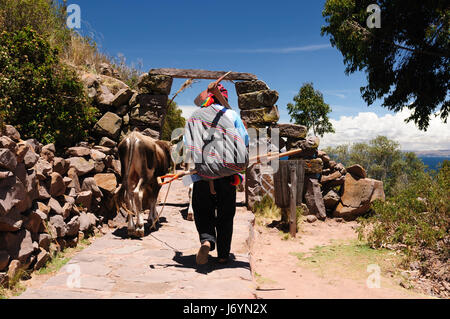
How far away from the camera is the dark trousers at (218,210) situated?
335 cm

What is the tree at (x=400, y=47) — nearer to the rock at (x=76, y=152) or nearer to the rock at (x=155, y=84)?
the rock at (x=155, y=84)

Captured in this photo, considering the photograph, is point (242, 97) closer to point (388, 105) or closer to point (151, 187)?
point (151, 187)

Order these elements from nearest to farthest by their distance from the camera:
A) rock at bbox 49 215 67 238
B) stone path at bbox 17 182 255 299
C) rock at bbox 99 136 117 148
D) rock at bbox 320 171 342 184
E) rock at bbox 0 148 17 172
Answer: stone path at bbox 17 182 255 299
rock at bbox 0 148 17 172
rock at bbox 49 215 67 238
rock at bbox 99 136 117 148
rock at bbox 320 171 342 184

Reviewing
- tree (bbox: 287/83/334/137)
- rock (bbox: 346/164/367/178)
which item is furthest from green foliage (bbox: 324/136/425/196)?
rock (bbox: 346/164/367/178)

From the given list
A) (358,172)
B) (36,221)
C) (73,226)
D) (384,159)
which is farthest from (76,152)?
(384,159)

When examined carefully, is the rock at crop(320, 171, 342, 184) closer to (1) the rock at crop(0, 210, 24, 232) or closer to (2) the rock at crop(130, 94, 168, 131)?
(2) the rock at crop(130, 94, 168, 131)

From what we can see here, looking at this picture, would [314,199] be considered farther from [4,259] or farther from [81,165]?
[4,259]

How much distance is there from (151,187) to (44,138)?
2159 millimetres

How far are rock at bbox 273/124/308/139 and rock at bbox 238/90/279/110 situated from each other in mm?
717

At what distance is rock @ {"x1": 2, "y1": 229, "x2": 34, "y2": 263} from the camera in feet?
10.4

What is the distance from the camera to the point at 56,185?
4363 mm

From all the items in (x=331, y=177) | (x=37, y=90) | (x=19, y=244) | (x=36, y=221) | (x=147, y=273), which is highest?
(x=37, y=90)

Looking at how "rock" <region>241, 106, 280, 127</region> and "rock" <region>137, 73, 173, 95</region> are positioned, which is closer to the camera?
"rock" <region>137, 73, 173, 95</region>

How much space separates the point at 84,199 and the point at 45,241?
52.1 inches
